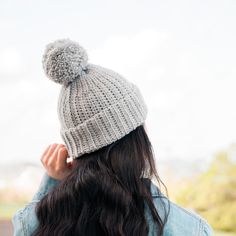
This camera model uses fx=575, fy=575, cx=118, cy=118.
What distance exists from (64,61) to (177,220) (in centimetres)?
28

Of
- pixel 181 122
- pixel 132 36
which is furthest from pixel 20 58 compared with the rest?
pixel 181 122

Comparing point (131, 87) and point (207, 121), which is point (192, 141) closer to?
point (207, 121)

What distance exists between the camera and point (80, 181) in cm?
78

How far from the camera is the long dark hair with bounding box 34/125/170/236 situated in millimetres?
775

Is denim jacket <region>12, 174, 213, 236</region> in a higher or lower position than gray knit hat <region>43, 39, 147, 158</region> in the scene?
lower

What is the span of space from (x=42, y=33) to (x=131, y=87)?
1.94 metres

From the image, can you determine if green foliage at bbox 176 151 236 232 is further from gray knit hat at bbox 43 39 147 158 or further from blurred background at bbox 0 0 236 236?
gray knit hat at bbox 43 39 147 158

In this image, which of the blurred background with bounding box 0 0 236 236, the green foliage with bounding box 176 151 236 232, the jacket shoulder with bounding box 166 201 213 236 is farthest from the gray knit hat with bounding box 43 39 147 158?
the green foliage with bounding box 176 151 236 232

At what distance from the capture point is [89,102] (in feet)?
2.66

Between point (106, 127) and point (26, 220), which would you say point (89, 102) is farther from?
point (26, 220)

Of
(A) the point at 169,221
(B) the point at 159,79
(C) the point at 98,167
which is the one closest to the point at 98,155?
(C) the point at 98,167

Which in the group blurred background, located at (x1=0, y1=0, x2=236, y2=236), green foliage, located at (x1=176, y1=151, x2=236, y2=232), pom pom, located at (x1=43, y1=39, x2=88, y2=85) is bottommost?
green foliage, located at (x1=176, y1=151, x2=236, y2=232)

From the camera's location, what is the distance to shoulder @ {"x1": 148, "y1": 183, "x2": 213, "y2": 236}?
79 centimetres

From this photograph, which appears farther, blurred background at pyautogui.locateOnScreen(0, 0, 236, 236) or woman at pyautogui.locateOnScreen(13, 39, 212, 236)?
blurred background at pyautogui.locateOnScreen(0, 0, 236, 236)
